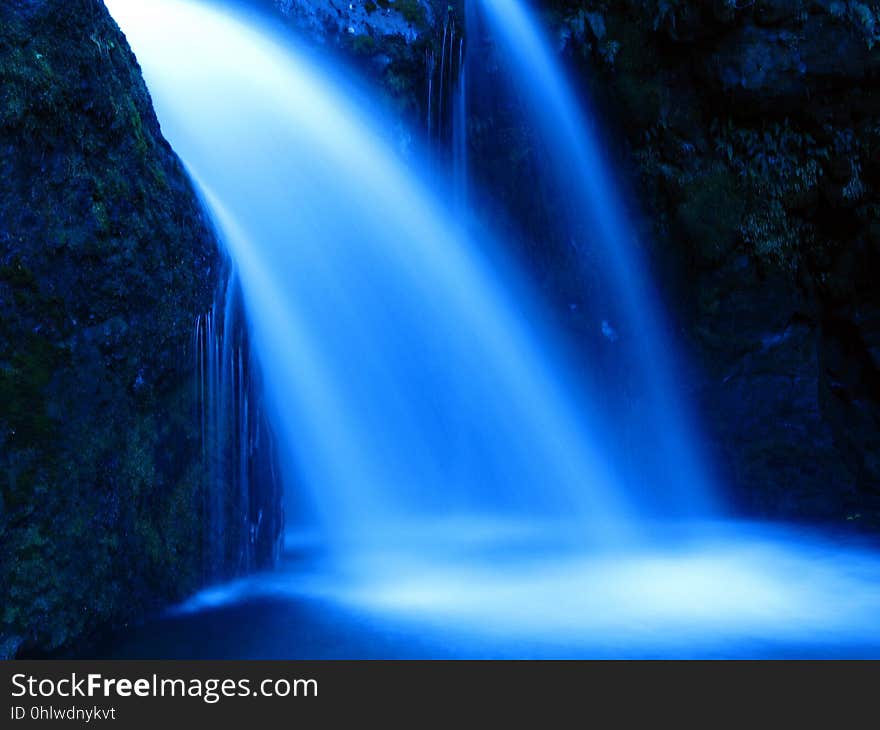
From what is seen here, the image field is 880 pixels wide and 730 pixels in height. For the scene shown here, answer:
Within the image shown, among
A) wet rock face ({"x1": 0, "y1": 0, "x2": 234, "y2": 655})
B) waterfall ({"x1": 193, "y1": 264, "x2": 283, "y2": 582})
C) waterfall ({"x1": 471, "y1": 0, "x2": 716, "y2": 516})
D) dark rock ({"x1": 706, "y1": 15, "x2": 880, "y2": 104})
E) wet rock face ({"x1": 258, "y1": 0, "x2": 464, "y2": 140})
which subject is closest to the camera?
wet rock face ({"x1": 0, "y1": 0, "x2": 234, "y2": 655})

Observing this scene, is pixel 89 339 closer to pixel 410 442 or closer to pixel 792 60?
pixel 410 442

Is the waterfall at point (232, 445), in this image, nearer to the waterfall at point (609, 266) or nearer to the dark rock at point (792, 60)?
the waterfall at point (609, 266)

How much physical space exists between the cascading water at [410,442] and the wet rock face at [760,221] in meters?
0.58

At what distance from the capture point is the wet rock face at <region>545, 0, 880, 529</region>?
25.0ft

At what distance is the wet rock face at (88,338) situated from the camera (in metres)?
3.41

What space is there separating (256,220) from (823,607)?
4.45 metres

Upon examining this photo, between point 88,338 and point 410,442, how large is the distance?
3.29 metres

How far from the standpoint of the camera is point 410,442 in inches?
260

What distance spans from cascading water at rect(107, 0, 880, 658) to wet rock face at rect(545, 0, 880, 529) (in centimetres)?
58

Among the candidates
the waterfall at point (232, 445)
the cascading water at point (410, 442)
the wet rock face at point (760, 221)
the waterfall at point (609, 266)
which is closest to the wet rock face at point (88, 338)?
the waterfall at point (232, 445)

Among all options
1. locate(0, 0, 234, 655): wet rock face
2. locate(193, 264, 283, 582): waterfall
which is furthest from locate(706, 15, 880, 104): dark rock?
locate(0, 0, 234, 655): wet rock face

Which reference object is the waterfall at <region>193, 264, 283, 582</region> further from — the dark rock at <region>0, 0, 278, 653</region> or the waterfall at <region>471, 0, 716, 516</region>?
the waterfall at <region>471, 0, 716, 516</region>


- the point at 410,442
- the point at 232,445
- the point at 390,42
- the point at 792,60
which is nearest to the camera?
the point at 232,445

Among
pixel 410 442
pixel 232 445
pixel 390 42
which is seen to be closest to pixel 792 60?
pixel 390 42
